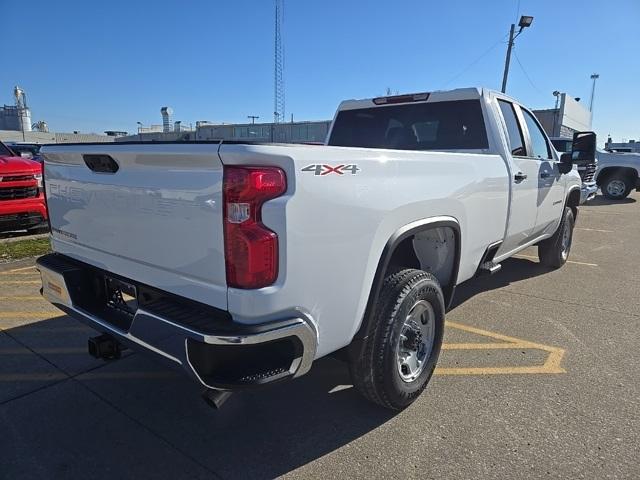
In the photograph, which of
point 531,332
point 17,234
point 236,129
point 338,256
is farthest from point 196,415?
point 236,129

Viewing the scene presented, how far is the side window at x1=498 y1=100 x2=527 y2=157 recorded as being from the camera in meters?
4.27

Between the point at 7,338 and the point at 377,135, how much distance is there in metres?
3.77

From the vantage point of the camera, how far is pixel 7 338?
3773 millimetres

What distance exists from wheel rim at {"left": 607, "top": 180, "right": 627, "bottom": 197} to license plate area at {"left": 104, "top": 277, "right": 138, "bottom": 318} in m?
18.5

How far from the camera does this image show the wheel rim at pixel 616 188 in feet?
54.2

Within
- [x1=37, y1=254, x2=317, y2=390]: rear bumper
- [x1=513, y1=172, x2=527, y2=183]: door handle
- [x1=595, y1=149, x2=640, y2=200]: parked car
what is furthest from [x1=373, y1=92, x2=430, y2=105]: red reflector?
[x1=595, y1=149, x2=640, y2=200]: parked car

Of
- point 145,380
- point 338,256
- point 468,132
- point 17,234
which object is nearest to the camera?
point 338,256

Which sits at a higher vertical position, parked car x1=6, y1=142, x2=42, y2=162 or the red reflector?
the red reflector

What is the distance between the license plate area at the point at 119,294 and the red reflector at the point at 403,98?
10.1ft

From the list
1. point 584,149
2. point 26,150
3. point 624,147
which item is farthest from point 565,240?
point 624,147

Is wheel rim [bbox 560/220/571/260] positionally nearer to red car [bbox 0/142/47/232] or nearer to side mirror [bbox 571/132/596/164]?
side mirror [bbox 571/132/596/164]

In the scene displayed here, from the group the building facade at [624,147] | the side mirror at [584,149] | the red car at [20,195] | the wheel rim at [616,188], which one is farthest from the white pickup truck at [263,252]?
the building facade at [624,147]

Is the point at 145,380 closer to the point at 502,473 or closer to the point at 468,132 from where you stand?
the point at 502,473

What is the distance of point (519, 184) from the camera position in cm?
407
